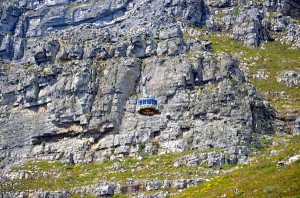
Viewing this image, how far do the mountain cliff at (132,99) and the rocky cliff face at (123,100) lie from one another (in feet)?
0.53

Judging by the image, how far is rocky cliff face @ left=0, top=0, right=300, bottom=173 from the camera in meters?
99.9

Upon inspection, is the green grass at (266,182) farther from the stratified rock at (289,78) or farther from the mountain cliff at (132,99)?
the stratified rock at (289,78)

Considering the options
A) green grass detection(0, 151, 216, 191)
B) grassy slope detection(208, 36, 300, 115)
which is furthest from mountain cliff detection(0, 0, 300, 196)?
green grass detection(0, 151, 216, 191)

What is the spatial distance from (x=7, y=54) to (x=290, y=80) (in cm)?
7600

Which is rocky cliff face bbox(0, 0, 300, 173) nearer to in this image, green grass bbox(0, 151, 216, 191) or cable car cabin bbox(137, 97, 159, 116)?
green grass bbox(0, 151, 216, 191)

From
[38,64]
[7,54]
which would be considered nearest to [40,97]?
[38,64]

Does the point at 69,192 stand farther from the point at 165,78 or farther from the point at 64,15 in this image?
the point at 64,15

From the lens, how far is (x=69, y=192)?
3526 inches

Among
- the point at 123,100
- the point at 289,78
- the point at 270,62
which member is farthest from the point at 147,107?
the point at 270,62

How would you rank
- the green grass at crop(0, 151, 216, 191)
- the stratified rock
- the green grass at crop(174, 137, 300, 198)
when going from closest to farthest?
the green grass at crop(174, 137, 300, 198)
the green grass at crop(0, 151, 216, 191)
the stratified rock

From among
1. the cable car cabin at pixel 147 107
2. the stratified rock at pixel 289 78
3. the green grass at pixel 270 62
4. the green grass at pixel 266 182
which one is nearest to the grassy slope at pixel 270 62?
the green grass at pixel 270 62

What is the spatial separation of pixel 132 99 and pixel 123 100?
140 cm

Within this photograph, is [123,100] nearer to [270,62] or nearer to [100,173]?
[100,173]

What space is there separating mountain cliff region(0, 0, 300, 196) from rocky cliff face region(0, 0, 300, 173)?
0.16 meters
